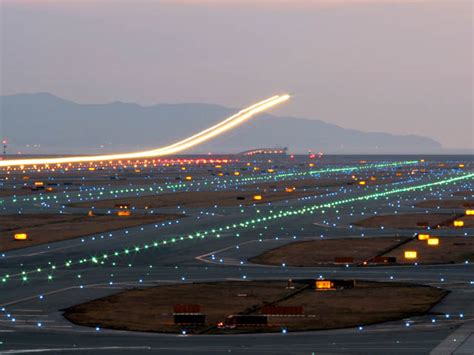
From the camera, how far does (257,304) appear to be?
4894 cm

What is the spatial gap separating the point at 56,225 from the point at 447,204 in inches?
1720

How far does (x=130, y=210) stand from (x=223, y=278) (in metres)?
57.5

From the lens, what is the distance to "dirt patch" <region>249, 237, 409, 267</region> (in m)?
67.7

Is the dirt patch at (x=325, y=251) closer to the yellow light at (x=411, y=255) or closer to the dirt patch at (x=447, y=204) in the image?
the yellow light at (x=411, y=255)

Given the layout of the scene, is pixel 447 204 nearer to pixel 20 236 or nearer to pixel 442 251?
pixel 442 251

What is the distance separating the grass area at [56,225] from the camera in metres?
82.6

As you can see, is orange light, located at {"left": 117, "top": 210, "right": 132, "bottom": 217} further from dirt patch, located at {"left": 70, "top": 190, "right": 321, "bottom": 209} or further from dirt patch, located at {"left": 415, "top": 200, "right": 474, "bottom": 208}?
dirt patch, located at {"left": 415, "top": 200, "right": 474, "bottom": 208}

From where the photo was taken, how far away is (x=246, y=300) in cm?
5031

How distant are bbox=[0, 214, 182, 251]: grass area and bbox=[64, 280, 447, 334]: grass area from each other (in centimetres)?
2479

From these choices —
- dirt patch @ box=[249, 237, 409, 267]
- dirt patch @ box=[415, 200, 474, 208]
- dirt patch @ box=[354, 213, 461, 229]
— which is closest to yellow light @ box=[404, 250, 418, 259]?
dirt patch @ box=[249, 237, 409, 267]

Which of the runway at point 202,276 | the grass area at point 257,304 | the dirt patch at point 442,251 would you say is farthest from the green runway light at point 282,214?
the dirt patch at point 442,251

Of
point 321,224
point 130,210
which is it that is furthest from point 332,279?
point 130,210

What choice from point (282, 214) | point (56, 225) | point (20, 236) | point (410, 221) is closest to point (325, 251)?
point (20, 236)

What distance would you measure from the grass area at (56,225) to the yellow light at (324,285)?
26.2 meters
